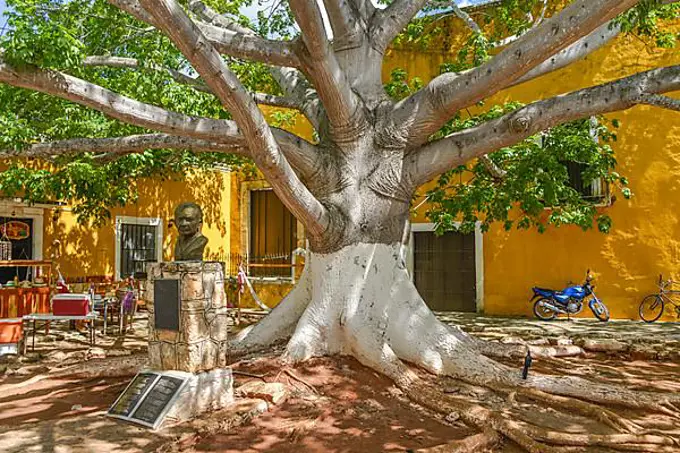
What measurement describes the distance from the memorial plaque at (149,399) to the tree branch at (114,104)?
234cm

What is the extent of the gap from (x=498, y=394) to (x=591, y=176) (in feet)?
12.6

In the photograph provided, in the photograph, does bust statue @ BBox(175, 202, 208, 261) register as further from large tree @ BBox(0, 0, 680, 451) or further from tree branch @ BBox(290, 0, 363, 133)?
tree branch @ BBox(290, 0, 363, 133)

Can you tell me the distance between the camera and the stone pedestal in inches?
199

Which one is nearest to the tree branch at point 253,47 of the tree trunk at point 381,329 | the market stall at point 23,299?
the tree trunk at point 381,329

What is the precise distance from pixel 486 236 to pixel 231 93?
31.5ft

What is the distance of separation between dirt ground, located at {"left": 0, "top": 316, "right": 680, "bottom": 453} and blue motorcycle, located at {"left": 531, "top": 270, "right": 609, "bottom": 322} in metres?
4.64

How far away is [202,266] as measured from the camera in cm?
520

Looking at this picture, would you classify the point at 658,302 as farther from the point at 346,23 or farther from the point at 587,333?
the point at 346,23

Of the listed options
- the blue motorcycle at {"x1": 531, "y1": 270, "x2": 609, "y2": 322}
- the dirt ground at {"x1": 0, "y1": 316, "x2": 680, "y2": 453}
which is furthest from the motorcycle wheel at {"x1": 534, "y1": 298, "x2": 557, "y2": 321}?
the dirt ground at {"x1": 0, "y1": 316, "x2": 680, "y2": 453}

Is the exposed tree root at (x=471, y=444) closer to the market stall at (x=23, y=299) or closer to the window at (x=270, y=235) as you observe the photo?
the market stall at (x=23, y=299)

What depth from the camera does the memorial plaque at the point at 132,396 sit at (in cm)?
491

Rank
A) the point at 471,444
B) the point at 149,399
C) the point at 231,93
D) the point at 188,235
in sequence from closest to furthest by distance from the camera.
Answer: the point at 471,444 < the point at 231,93 < the point at 149,399 < the point at 188,235

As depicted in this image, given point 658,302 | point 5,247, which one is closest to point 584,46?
point 658,302

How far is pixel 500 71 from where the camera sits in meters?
5.45
